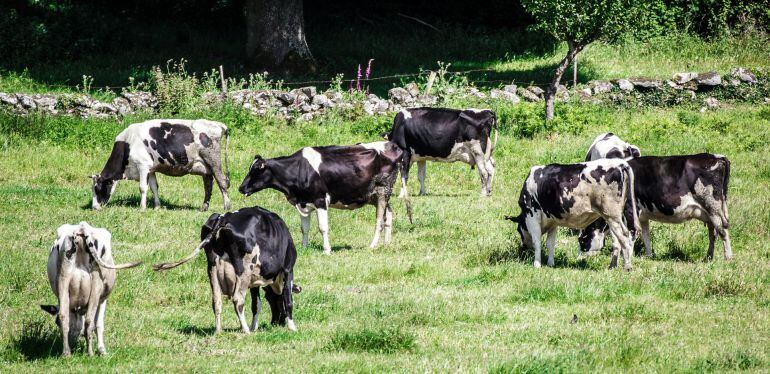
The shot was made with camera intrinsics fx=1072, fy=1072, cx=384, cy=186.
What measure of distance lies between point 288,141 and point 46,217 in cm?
724

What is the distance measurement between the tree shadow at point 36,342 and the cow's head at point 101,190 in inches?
349

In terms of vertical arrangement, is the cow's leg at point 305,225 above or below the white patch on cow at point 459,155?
below

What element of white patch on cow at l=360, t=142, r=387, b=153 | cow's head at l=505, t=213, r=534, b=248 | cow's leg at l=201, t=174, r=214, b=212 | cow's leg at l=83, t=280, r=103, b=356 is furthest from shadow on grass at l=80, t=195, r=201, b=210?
cow's leg at l=83, t=280, r=103, b=356

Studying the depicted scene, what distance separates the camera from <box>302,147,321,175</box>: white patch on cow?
56.5 feet

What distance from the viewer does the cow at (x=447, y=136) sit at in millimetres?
22141

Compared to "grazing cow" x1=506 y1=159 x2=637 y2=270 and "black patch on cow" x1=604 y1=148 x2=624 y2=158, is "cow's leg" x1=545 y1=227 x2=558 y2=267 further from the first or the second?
"black patch on cow" x1=604 y1=148 x2=624 y2=158

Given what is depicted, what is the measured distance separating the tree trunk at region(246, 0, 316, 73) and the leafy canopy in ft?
32.7

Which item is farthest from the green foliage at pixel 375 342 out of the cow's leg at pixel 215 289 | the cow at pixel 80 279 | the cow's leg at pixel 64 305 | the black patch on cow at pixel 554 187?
the black patch on cow at pixel 554 187

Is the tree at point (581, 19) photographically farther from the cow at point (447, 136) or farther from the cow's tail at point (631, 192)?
the cow's tail at point (631, 192)

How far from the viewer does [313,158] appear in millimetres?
17297

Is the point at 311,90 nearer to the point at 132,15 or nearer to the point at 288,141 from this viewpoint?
the point at 288,141

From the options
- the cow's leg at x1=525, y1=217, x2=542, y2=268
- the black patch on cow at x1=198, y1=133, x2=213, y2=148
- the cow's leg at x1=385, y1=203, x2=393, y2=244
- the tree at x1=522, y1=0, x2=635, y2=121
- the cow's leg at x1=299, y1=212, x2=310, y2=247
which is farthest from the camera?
the tree at x1=522, y1=0, x2=635, y2=121

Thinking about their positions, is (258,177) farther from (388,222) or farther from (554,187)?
(554,187)

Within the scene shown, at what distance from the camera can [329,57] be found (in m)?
36.3
